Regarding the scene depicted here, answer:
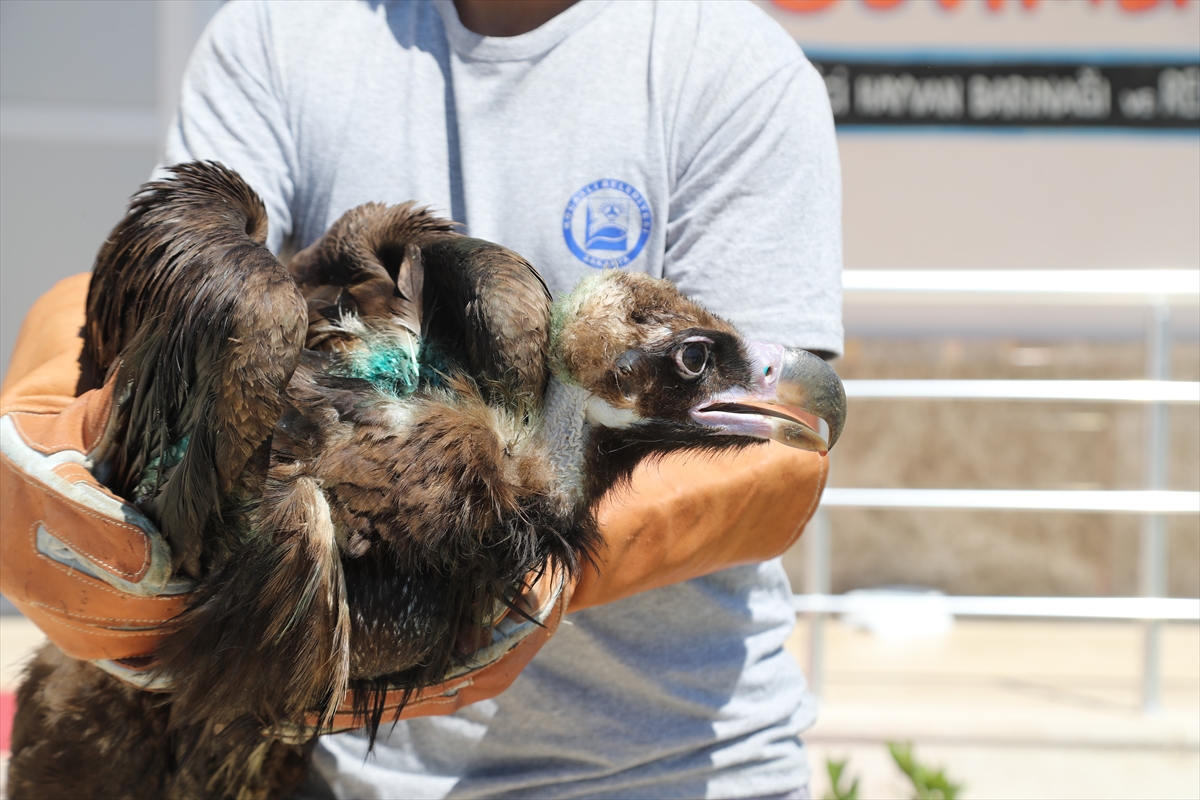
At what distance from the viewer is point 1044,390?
439cm

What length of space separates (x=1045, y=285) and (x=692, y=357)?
9.82ft

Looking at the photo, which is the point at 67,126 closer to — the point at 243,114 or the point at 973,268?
the point at 243,114

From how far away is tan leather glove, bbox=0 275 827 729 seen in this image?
1.41 m

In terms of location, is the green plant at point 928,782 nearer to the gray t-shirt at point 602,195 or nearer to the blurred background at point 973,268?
the blurred background at point 973,268

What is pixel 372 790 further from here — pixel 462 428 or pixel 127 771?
pixel 462 428

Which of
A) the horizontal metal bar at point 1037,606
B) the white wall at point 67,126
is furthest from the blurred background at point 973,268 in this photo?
the horizontal metal bar at point 1037,606

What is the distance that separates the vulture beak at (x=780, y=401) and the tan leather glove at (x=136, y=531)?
0.44 ft

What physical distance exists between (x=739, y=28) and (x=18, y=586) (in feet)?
4.78

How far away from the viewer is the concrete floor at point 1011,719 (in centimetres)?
412

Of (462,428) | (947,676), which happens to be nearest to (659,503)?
(462,428)

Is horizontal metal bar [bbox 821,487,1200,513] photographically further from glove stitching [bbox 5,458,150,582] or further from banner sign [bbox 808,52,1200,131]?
glove stitching [bbox 5,458,150,582]

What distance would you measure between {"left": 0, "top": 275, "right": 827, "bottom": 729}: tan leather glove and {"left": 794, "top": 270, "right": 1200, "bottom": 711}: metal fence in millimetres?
2414

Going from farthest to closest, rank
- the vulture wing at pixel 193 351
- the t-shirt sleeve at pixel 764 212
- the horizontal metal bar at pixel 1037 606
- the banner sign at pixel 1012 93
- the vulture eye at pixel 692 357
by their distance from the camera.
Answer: the banner sign at pixel 1012 93 → the horizontal metal bar at pixel 1037 606 → the t-shirt sleeve at pixel 764 212 → the vulture eye at pixel 692 357 → the vulture wing at pixel 193 351

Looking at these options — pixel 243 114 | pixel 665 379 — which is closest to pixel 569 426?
pixel 665 379
